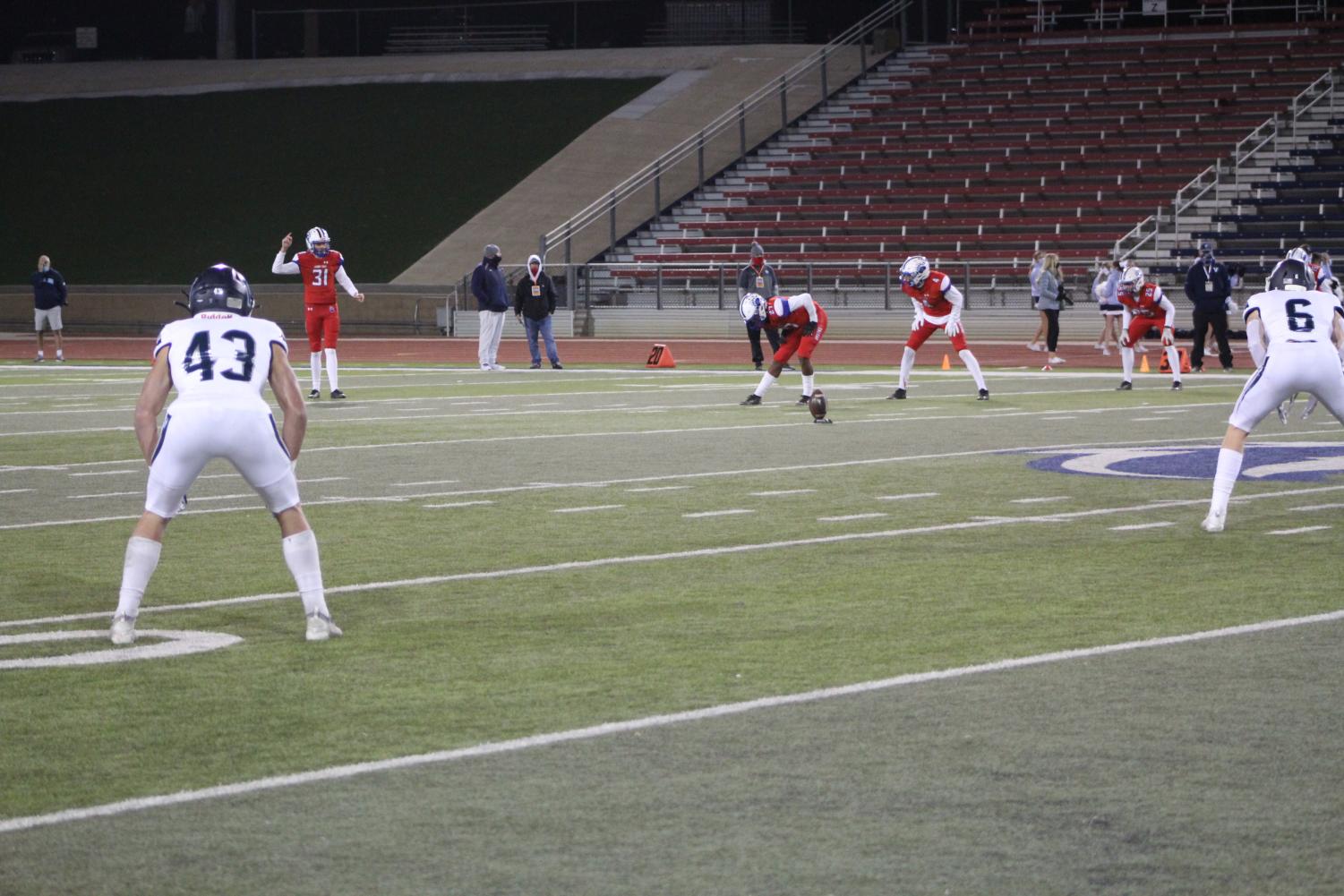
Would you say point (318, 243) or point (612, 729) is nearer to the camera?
point (612, 729)

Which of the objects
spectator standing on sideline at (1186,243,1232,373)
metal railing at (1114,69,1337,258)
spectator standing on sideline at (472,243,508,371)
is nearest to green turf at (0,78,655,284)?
spectator standing on sideline at (472,243,508,371)

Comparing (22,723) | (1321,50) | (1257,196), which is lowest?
(22,723)

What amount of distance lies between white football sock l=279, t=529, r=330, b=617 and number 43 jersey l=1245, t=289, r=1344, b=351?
5.59 m

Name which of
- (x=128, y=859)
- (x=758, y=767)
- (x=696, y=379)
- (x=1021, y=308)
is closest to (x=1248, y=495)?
(x=758, y=767)

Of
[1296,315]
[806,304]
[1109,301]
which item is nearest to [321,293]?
[806,304]

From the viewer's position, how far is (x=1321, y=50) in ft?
142

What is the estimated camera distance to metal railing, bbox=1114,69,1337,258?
38219mm

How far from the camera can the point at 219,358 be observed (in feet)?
25.5

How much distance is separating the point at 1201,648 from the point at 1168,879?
299 centimetres

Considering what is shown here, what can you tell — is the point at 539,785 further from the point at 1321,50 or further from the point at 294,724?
the point at 1321,50

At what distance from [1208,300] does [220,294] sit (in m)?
22.8

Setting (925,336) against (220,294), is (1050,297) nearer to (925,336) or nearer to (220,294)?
(925,336)

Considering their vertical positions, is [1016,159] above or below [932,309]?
above

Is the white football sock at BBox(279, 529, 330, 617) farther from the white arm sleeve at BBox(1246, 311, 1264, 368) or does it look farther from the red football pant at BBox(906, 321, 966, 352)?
the red football pant at BBox(906, 321, 966, 352)
